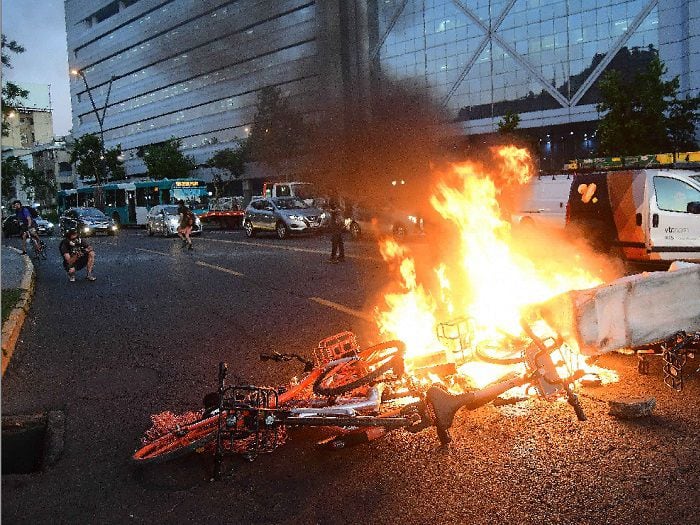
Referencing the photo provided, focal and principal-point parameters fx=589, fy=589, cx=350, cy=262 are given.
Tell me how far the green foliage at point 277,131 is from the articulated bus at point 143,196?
9712 millimetres

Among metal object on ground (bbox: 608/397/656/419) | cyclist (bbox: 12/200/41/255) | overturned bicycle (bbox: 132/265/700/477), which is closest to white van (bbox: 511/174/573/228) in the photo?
overturned bicycle (bbox: 132/265/700/477)

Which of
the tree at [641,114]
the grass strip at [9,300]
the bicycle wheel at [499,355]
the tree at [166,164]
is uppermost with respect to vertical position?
the tree at [166,164]

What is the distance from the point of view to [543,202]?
18000mm

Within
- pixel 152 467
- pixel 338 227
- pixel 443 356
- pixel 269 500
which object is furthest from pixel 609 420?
pixel 338 227

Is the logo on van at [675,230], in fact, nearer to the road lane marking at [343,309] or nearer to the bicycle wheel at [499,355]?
the road lane marking at [343,309]

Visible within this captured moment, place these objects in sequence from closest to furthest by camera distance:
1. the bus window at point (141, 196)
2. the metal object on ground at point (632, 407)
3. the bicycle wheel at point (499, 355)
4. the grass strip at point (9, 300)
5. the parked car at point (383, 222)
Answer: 1. the metal object on ground at point (632, 407)
2. the bicycle wheel at point (499, 355)
3. the grass strip at point (9, 300)
4. the parked car at point (383, 222)
5. the bus window at point (141, 196)

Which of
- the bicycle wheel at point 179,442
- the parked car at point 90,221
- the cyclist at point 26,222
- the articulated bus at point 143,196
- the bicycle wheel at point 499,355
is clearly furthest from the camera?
the articulated bus at point 143,196

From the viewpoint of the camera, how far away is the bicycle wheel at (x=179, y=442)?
12.8ft

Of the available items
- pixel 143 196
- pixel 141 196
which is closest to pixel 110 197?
pixel 141 196

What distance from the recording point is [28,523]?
11.0ft

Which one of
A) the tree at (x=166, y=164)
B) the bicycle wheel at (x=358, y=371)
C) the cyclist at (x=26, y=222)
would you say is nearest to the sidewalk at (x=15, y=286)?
the cyclist at (x=26, y=222)

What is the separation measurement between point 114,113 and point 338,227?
290 feet

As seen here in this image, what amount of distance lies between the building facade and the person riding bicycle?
33.6 metres

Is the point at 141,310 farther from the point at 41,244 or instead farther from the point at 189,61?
the point at 189,61
